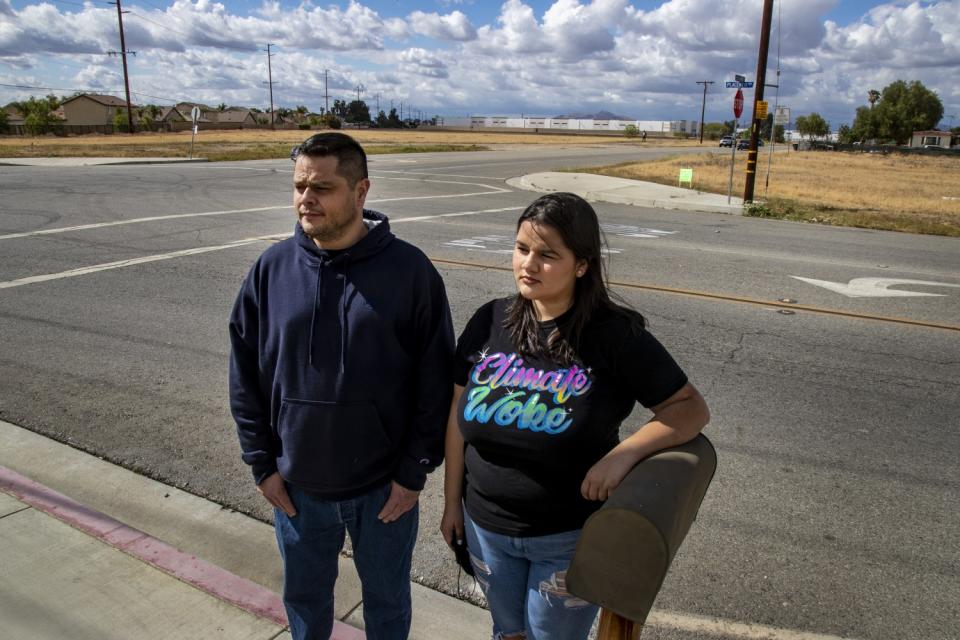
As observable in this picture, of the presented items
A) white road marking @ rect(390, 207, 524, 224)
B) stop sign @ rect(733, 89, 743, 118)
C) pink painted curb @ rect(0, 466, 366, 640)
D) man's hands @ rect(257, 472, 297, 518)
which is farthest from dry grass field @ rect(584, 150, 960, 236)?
man's hands @ rect(257, 472, 297, 518)

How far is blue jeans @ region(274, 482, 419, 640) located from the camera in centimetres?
240

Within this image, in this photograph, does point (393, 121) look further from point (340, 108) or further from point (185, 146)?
point (185, 146)

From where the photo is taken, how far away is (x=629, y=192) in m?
19.7

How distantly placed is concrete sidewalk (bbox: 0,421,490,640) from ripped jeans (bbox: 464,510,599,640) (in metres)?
0.78

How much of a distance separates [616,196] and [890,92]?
374 ft

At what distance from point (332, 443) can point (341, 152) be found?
3.03 feet

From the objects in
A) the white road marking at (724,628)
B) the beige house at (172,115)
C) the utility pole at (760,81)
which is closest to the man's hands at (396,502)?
the white road marking at (724,628)

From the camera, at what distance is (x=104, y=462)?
13.8 ft

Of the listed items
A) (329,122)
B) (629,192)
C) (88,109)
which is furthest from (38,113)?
(629,192)

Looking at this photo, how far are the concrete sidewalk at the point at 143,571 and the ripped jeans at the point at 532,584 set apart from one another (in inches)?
30.6

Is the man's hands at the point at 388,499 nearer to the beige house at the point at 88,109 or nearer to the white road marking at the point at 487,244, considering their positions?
the white road marking at the point at 487,244

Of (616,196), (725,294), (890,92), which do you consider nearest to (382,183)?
(616,196)

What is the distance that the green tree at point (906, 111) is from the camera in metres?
106

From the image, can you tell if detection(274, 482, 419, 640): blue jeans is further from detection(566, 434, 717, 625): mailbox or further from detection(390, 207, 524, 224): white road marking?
detection(390, 207, 524, 224): white road marking
